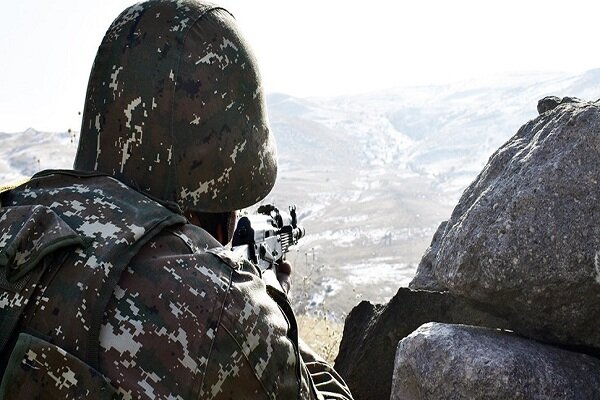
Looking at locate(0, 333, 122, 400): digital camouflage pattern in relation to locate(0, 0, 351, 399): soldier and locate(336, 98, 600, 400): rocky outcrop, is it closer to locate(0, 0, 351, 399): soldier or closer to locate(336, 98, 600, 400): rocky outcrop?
locate(0, 0, 351, 399): soldier

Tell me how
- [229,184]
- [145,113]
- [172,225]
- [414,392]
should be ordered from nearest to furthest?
[172,225] → [145,113] → [229,184] → [414,392]

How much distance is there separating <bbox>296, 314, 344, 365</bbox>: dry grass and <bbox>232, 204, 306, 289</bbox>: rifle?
2522 millimetres

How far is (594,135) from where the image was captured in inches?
119

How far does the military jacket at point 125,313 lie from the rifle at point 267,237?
627mm

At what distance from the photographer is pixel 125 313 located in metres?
1.80

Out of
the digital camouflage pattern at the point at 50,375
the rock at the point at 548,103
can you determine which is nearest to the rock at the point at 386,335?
Answer: the rock at the point at 548,103

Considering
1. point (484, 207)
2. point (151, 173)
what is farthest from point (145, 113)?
point (484, 207)

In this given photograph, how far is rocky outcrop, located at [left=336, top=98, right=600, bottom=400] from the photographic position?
2.92m

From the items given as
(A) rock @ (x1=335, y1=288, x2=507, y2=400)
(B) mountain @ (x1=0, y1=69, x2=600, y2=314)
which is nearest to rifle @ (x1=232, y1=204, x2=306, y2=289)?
(A) rock @ (x1=335, y1=288, x2=507, y2=400)

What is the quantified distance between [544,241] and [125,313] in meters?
1.78

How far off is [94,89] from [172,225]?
732 millimetres

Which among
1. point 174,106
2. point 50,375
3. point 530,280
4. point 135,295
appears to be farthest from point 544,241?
point 50,375

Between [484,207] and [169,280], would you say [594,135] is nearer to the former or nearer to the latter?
[484,207]

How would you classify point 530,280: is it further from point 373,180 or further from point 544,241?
point 373,180
